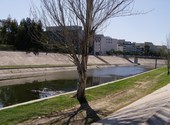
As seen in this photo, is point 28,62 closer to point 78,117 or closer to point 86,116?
point 86,116

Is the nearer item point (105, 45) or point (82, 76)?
point (82, 76)

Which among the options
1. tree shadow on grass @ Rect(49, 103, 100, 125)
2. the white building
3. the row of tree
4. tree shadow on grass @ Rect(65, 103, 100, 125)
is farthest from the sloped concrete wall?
the white building

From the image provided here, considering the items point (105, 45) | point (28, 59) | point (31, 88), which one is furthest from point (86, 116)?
point (105, 45)

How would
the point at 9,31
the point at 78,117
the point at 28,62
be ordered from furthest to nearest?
the point at 9,31
the point at 28,62
the point at 78,117

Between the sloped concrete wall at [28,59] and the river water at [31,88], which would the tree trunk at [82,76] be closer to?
the river water at [31,88]

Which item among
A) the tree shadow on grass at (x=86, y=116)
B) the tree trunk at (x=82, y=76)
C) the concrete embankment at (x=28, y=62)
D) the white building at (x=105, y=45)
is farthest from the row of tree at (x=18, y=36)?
the white building at (x=105, y=45)

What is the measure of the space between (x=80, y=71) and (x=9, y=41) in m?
57.8

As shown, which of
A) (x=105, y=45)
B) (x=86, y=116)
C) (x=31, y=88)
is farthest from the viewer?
(x=105, y=45)

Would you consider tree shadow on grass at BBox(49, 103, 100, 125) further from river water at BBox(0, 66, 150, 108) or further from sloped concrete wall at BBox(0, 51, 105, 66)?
sloped concrete wall at BBox(0, 51, 105, 66)

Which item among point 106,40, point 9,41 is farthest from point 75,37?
point 106,40

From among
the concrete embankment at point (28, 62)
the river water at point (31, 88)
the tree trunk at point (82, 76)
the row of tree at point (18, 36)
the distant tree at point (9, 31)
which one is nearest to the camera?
the tree trunk at point (82, 76)

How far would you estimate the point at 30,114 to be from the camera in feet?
39.1

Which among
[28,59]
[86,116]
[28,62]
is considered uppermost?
[86,116]

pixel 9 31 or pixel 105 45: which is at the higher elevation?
pixel 9 31
